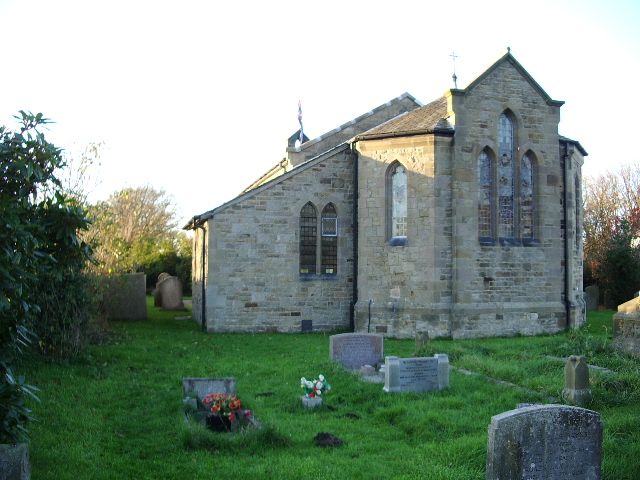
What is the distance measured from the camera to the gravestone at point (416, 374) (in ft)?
38.2

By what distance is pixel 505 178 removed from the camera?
68.9 feet

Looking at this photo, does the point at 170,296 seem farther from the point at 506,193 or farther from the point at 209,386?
the point at 209,386

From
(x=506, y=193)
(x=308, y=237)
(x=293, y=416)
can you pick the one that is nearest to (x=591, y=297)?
(x=506, y=193)

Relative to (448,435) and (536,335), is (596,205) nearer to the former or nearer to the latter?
(536,335)

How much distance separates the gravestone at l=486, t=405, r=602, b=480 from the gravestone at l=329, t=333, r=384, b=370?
8.06m

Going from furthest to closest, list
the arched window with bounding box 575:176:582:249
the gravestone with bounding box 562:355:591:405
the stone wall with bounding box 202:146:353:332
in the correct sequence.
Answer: the arched window with bounding box 575:176:582:249 < the stone wall with bounding box 202:146:353:332 < the gravestone with bounding box 562:355:591:405

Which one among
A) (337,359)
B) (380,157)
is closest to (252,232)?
(380,157)

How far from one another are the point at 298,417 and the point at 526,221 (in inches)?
540

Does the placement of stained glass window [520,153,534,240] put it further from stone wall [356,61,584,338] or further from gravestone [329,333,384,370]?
gravestone [329,333,384,370]

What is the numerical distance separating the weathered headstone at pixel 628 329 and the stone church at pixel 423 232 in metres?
6.40

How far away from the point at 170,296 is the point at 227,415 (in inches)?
949

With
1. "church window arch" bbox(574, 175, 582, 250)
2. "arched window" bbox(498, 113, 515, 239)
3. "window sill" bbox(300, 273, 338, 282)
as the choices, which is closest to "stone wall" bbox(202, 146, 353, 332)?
"window sill" bbox(300, 273, 338, 282)

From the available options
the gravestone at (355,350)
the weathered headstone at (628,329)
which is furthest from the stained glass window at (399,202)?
the weathered headstone at (628,329)

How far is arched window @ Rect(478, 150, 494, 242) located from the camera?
20641 mm
